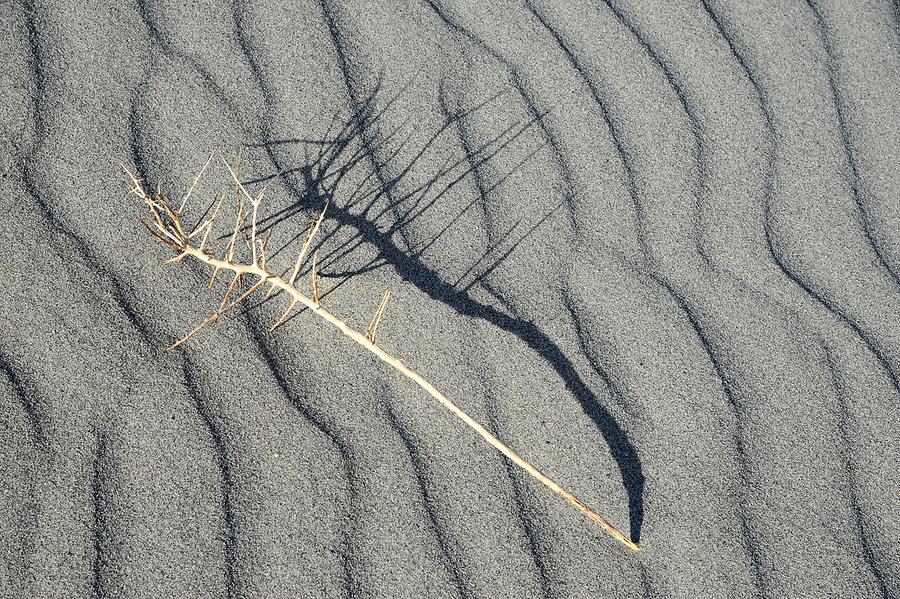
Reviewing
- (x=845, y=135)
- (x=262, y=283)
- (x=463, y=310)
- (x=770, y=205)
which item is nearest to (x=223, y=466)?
(x=262, y=283)

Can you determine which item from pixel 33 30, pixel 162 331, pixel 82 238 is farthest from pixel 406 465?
pixel 33 30

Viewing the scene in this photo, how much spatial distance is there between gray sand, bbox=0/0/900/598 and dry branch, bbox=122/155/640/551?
28 mm

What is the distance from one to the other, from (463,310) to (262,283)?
0.35 metres

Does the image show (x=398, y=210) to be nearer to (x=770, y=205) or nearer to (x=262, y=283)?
(x=262, y=283)

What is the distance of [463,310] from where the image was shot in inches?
54.8

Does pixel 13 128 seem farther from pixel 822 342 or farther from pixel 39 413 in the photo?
pixel 822 342

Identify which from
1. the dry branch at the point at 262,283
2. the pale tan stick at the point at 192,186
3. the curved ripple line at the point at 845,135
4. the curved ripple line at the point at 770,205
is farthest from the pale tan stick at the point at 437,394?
the curved ripple line at the point at 845,135

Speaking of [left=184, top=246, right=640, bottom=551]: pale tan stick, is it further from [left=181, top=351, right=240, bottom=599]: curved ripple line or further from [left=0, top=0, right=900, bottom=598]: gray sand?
[left=181, top=351, right=240, bottom=599]: curved ripple line

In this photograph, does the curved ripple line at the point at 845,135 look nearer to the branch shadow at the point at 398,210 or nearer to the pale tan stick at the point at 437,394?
the branch shadow at the point at 398,210

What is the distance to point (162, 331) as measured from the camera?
4.33ft

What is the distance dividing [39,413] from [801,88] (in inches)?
63.0

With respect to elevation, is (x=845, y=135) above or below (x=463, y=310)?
above

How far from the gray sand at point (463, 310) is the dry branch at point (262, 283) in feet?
0.09

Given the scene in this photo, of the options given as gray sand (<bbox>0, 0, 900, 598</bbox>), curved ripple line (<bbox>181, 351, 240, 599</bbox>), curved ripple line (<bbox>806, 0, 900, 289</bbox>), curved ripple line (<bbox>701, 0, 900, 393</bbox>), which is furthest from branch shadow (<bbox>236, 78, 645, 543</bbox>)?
curved ripple line (<bbox>806, 0, 900, 289</bbox>)
